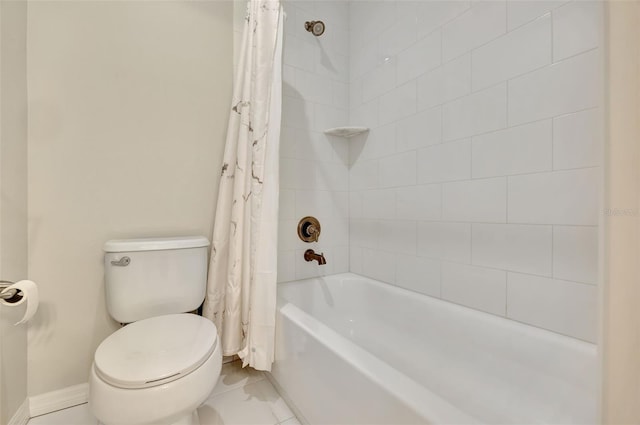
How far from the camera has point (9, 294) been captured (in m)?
0.74

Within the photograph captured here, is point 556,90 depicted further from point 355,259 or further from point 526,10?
point 355,259

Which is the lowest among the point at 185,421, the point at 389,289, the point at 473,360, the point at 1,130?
the point at 185,421

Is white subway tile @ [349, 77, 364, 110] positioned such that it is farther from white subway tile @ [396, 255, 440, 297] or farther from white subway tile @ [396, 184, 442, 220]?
white subway tile @ [396, 255, 440, 297]

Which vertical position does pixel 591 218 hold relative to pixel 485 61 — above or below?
below

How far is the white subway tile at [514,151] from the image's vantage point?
99 cm

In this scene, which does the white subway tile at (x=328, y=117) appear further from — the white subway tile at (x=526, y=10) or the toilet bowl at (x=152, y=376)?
the toilet bowl at (x=152, y=376)

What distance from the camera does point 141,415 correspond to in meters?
0.77

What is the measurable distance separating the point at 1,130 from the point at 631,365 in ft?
5.44

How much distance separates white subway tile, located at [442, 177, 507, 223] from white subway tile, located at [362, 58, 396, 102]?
0.73 meters

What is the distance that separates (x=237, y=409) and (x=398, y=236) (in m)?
1.17

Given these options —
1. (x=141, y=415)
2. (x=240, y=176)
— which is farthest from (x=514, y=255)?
(x=141, y=415)

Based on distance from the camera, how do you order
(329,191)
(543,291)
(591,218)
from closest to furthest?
(591,218) → (543,291) → (329,191)

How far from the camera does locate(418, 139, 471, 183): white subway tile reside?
4.03ft

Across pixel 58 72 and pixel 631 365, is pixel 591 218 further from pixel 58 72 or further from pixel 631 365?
pixel 58 72
